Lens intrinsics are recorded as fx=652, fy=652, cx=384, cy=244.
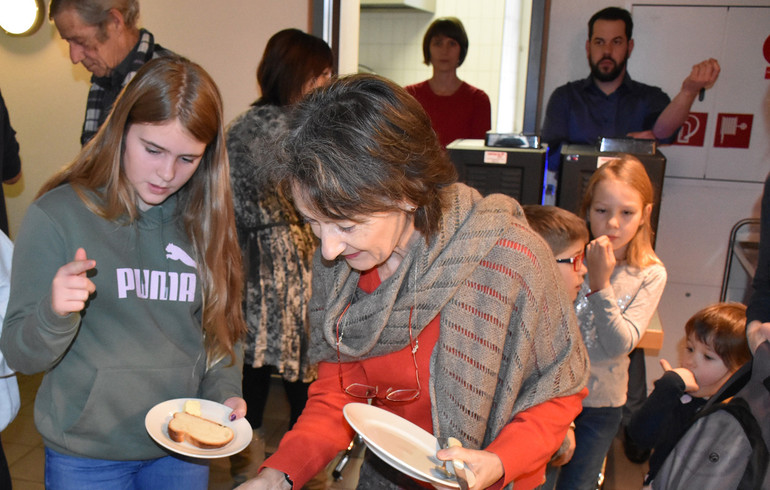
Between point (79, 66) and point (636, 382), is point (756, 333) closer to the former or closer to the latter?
point (636, 382)

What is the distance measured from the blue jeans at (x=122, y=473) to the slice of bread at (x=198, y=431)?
0.53ft

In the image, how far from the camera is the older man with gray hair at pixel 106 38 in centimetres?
225

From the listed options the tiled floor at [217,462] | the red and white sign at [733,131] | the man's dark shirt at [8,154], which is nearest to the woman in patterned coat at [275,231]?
the tiled floor at [217,462]

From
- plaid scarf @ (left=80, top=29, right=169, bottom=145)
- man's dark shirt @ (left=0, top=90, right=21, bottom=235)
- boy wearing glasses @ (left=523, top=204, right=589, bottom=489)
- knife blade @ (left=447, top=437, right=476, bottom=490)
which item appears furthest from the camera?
plaid scarf @ (left=80, top=29, right=169, bottom=145)

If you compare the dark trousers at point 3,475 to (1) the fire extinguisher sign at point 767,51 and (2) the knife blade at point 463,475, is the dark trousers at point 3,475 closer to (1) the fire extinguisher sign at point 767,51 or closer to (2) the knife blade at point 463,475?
(2) the knife blade at point 463,475

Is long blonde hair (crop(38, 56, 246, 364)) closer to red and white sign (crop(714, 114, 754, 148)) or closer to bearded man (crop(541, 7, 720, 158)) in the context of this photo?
bearded man (crop(541, 7, 720, 158))

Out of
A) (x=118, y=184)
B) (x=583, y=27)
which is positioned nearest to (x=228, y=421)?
(x=118, y=184)

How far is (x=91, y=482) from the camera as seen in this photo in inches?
55.0

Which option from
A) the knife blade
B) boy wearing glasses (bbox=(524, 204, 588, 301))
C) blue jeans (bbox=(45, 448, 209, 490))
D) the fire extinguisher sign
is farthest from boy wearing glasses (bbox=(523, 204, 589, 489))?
the fire extinguisher sign

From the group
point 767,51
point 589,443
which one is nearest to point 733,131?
point 767,51

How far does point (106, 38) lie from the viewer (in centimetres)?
229

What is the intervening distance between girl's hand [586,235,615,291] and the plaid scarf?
1630 millimetres

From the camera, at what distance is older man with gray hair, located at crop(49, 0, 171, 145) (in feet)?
7.39

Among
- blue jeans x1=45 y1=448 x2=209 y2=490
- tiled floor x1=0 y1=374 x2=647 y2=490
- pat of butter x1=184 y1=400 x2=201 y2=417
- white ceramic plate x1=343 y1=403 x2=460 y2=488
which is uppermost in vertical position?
white ceramic plate x1=343 y1=403 x2=460 y2=488
